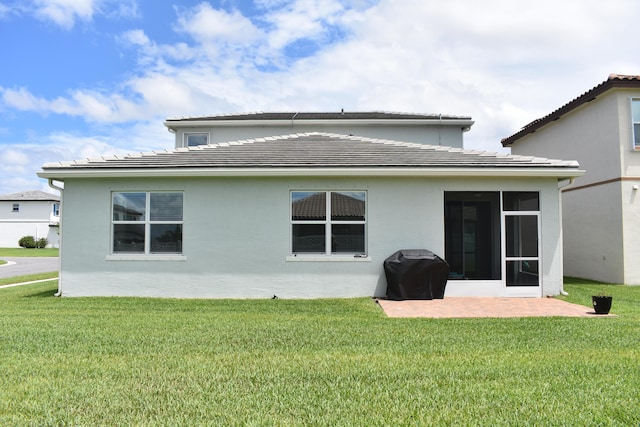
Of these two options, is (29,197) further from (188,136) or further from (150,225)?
(150,225)

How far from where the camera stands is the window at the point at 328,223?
12094 mm

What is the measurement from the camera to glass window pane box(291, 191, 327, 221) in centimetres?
1212

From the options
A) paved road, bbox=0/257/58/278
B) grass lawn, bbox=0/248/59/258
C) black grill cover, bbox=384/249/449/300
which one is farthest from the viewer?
grass lawn, bbox=0/248/59/258

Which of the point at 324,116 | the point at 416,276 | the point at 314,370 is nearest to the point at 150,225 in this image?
the point at 416,276

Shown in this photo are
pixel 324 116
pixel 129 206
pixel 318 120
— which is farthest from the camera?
pixel 324 116

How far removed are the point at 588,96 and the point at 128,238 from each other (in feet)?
53.5

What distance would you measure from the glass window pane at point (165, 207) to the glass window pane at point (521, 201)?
9.32 metres

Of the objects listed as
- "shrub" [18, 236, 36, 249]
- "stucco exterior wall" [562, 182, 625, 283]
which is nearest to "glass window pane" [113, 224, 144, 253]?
"stucco exterior wall" [562, 182, 625, 283]

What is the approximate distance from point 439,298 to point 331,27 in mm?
8489

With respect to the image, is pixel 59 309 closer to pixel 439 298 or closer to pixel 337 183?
pixel 337 183

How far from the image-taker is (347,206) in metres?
12.1

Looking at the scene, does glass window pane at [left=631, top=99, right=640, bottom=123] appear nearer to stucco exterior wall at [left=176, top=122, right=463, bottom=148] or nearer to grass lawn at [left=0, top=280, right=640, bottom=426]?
stucco exterior wall at [left=176, top=122, right=463, bottom=148]

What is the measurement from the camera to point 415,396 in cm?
461

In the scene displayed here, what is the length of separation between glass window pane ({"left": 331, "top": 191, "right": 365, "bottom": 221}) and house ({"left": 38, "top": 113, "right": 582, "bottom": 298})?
3cm
